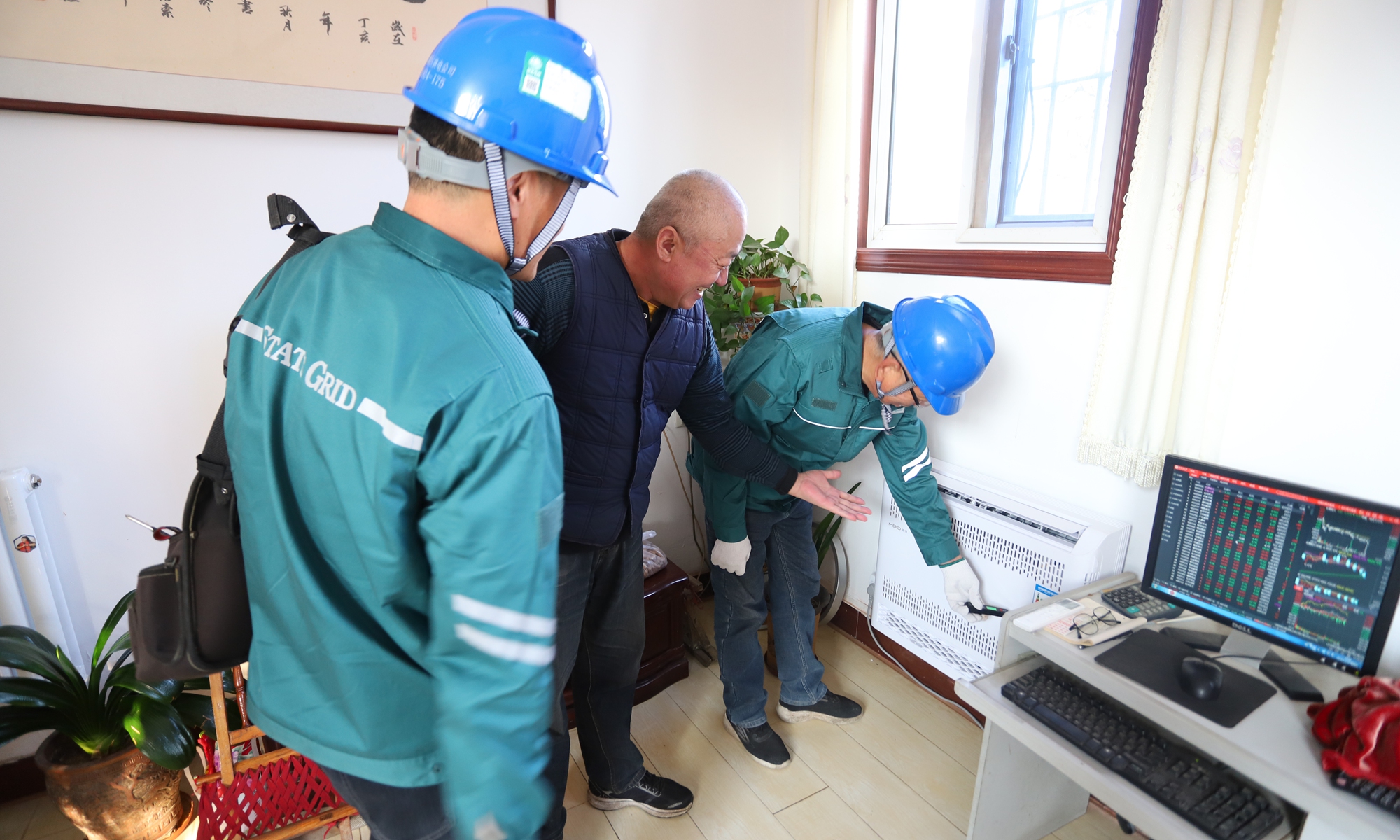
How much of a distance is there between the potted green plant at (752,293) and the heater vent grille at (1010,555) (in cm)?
86

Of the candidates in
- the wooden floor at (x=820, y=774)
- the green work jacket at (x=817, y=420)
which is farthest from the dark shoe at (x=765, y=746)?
the green work jacket at (x=817, y=420)

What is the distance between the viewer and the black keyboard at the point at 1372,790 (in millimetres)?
985

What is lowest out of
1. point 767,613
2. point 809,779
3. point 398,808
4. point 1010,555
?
point 809,779

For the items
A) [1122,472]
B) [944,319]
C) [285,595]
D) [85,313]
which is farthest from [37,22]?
[1122,472]

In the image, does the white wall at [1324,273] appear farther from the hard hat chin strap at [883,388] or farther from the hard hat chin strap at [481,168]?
the hard hat chin strap at [481,168]

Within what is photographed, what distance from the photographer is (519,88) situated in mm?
851

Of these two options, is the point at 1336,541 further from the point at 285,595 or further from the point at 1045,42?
the point at 285,595

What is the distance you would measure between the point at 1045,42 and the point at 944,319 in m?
0.97

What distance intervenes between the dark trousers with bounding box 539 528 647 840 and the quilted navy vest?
93mm

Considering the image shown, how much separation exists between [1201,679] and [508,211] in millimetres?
1389

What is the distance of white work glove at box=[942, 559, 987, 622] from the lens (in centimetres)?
193

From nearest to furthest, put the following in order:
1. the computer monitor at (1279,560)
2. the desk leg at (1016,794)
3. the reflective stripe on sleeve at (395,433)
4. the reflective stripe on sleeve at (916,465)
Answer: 1. the reflective stripe on sleeve at (395,433)
2. the computer monitor at (1279,560)
3. the desk leg at (1016,794)
4. the reflective stripe on sleeve at (916,465)

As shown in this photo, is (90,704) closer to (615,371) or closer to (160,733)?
(160,733)

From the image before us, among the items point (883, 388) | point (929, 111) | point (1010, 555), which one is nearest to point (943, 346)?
point (883, 388)
